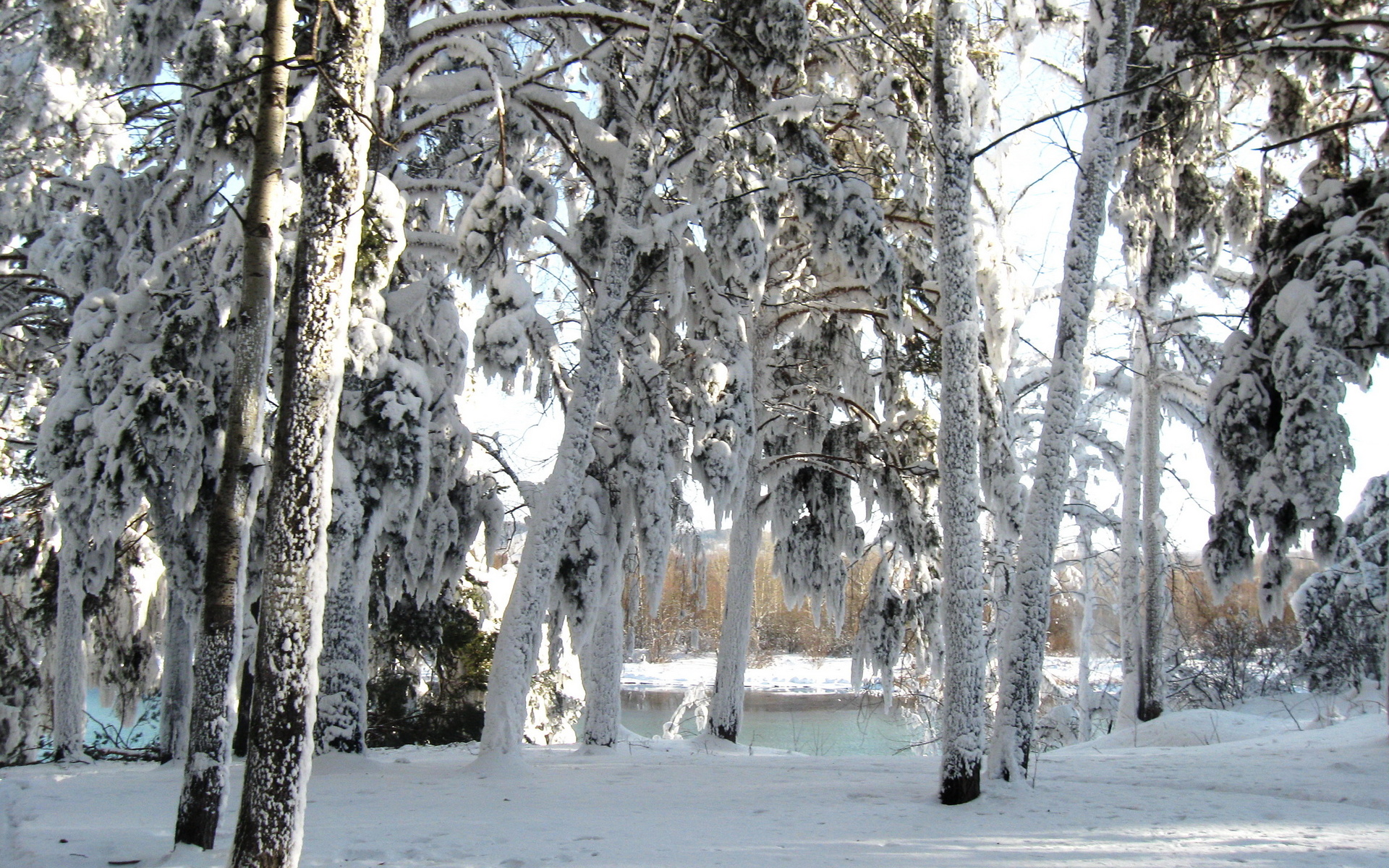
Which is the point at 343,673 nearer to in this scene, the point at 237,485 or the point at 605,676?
the point at 605,676

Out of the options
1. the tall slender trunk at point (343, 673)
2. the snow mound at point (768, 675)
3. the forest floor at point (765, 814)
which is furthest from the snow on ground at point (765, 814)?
the snow mound at point (768, 675)

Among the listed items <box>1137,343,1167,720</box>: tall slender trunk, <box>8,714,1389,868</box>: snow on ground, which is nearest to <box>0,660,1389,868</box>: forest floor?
<box>8,714,1389,868</box>: snow on ground

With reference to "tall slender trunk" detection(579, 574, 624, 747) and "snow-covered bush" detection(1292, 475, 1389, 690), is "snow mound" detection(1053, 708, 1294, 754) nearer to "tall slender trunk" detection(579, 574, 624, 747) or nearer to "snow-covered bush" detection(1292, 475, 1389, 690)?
"snow-covered bush" detection(1292, 475, 1389, 690)

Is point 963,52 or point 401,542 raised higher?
point 963,52

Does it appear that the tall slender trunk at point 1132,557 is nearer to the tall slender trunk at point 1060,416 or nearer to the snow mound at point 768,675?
the tall slender trunk at point 1060,416

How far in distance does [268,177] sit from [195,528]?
367 centimetres

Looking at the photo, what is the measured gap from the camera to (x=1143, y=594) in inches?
529

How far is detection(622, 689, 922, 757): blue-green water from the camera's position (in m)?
18.3

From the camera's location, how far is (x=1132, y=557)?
13594 mm

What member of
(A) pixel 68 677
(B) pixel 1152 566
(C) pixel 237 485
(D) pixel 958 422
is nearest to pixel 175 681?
(A) pixel 68 677

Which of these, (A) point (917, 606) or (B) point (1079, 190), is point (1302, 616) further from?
(B) point (1079, 190)

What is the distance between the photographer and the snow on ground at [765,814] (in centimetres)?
455

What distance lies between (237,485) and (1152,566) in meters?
12.7

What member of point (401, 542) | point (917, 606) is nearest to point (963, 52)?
point (401, 542)
